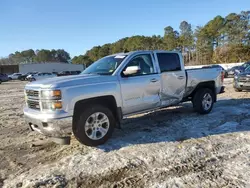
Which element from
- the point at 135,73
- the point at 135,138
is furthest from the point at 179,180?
the point at 135,73

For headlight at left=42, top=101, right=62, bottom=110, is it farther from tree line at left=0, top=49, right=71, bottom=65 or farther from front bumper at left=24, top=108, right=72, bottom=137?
tree line at left=0, top=49, right=71, bottom=65

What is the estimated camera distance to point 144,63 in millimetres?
5871

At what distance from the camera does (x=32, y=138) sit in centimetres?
582

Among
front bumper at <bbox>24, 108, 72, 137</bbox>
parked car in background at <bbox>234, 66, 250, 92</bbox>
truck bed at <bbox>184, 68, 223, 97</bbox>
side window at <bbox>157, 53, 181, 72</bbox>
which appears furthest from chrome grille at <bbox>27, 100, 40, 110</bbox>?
parked car in background at <bbox>234, 66, 250, 92</bbox>

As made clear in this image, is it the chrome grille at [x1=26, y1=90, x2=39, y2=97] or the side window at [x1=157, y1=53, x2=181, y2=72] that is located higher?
the side window at [x1=157, y1=53, x2=181, y2=72]

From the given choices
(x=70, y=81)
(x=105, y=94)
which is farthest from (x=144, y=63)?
(x=70, y=81)

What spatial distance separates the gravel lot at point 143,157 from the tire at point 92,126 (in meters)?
0.18

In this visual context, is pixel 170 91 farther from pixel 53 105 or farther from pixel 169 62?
pixel 53 105

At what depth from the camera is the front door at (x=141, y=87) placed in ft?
17.3

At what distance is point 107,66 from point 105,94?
984mm

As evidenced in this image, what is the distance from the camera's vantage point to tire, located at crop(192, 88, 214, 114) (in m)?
7.09

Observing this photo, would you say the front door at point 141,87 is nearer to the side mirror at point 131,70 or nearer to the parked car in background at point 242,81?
the side mirror at point 131,70

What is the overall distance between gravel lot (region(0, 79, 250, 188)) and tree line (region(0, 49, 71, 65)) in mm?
120351

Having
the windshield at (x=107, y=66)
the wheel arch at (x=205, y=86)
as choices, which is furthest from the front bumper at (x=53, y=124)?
the wheel arch at (x=205, y=86)
